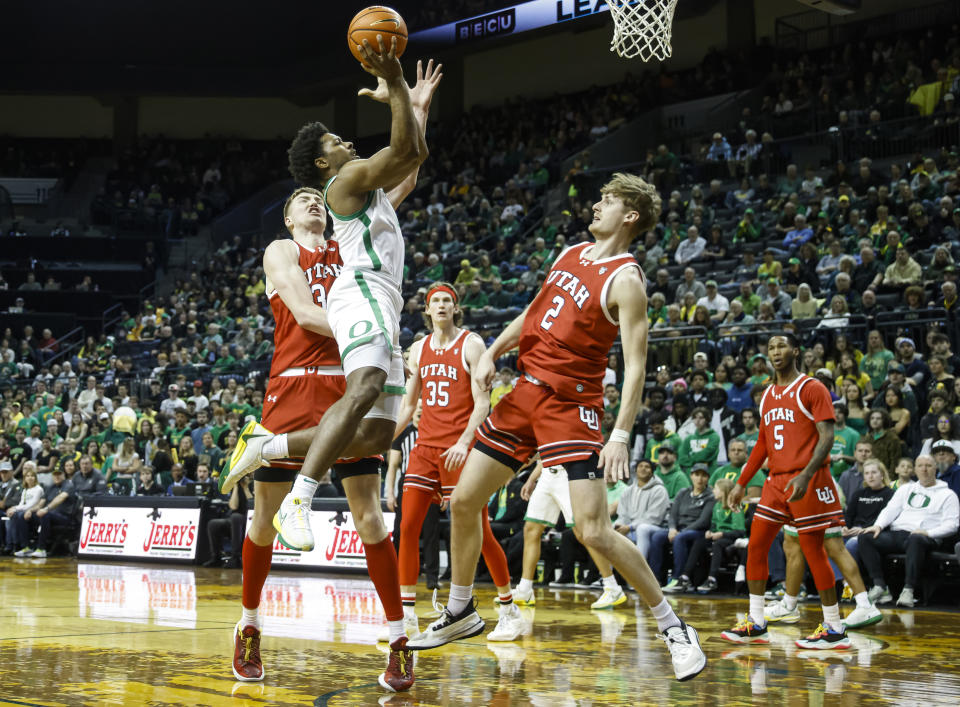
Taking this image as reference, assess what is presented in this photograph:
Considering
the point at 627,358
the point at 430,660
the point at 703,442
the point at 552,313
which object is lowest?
the point at 430,660

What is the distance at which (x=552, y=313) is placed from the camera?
548cm

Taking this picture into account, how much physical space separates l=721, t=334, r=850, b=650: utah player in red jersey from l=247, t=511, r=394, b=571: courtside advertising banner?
18.5ft

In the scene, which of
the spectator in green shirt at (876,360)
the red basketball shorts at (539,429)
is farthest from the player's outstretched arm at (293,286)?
the spectator in green shirt at (876,360)

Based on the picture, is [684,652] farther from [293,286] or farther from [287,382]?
[293,286]

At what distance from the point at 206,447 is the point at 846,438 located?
9.62m

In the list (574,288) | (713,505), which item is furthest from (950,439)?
(574,288)

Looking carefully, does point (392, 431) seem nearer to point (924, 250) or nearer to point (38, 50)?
point (924, 250)

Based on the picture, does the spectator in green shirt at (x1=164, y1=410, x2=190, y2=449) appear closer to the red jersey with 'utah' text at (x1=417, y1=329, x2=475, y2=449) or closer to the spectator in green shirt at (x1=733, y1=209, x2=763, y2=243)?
the spectator in green shirt at (x1=733, y1=209, x2=763, y2=243)

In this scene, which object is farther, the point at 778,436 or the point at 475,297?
the point at 475,297

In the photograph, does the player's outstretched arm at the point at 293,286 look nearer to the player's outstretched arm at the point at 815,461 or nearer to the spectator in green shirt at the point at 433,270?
the player's outstretched arm at the point at 815,461

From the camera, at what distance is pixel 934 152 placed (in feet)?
61.2

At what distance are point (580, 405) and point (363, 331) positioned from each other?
1.19 meters

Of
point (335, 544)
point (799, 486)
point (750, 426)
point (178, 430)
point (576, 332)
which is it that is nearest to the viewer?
point (576, 332)

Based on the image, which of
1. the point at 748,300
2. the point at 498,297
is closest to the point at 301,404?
the point at 748,300
